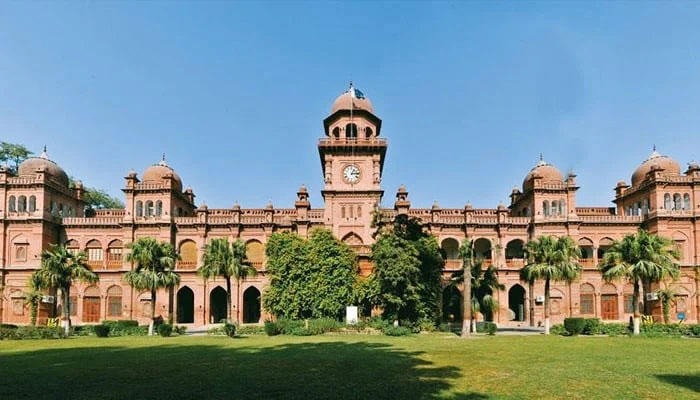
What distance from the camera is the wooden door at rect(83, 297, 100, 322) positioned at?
5222 cm

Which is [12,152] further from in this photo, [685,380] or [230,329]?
[685,380]

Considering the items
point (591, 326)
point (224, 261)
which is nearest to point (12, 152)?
point (224, 261)

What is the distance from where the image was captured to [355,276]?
44562 mm

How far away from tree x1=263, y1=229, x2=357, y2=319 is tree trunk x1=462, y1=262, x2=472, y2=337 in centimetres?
980

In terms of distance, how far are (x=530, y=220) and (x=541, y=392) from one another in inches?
1627

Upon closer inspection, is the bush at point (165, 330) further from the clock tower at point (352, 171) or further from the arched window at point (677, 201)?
the arched window at point (677, 201)

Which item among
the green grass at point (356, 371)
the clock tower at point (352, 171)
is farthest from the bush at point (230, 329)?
the clock tower at point (352, 171)

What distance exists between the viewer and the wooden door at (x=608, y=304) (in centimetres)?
5250

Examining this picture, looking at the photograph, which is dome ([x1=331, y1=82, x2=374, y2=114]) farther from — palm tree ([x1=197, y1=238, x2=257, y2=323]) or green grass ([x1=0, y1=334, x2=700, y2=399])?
green grass ([x1=0, y1=334, x2=700, y2=399])

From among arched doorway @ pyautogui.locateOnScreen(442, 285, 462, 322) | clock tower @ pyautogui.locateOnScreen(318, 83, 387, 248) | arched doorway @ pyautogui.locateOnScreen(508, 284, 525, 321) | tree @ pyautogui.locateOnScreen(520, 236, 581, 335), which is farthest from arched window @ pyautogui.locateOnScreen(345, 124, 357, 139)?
arched doorway @ pyautogui.locateOnScreen(508, 284, 525, 321)

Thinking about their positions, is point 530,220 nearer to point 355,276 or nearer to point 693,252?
point 693,252

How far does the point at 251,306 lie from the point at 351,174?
18.1m

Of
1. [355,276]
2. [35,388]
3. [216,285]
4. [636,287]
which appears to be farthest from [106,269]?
[636,287]

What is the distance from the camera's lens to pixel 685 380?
16438 mm
